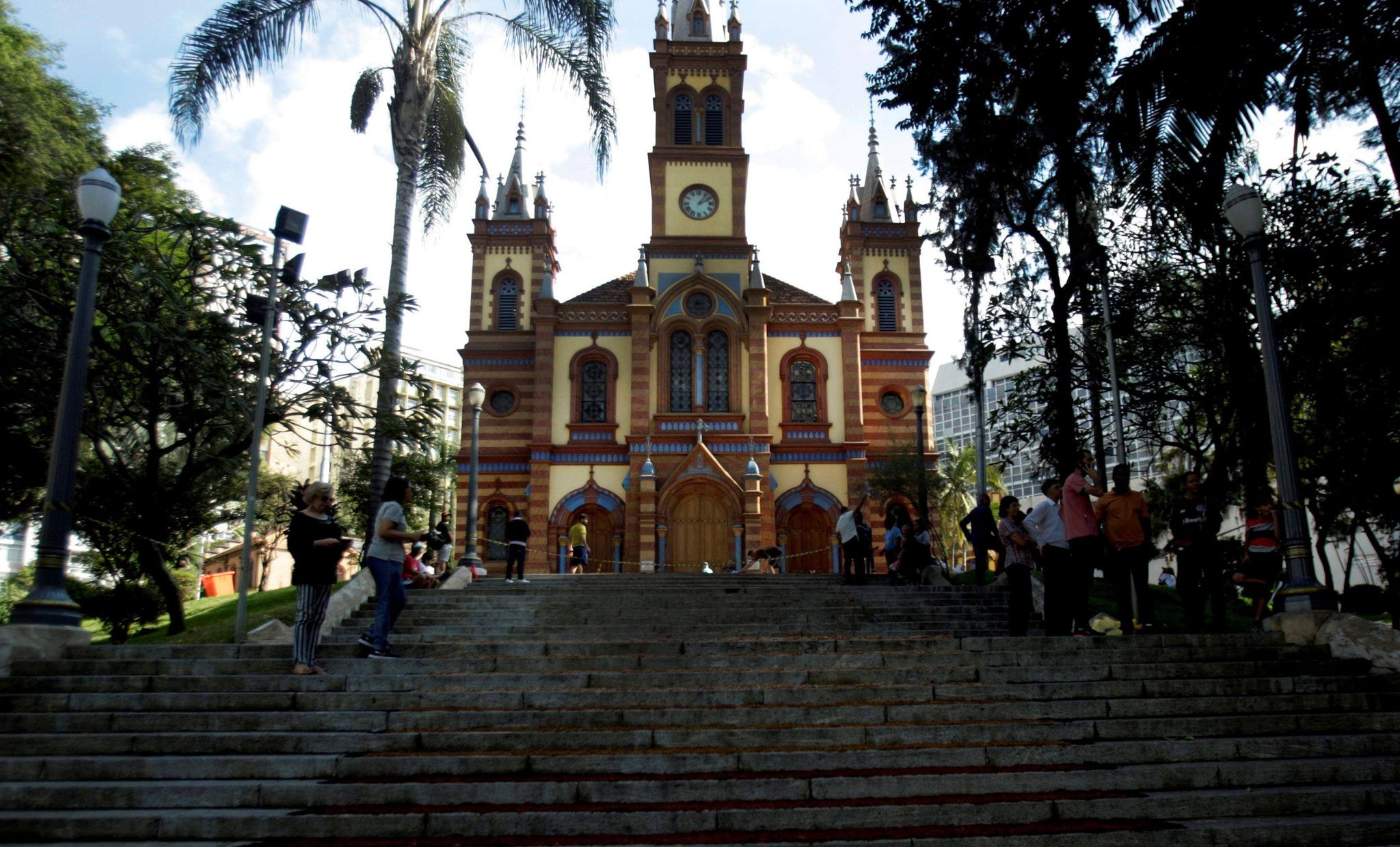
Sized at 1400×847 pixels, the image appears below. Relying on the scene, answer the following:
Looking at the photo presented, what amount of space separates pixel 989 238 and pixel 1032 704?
9900 mm

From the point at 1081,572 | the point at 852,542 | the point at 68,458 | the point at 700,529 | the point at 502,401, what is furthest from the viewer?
the point at 502,401

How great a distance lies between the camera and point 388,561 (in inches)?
333

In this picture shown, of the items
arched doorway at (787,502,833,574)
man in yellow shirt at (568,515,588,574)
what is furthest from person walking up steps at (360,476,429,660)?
arched doorway at (787,502,833,574)

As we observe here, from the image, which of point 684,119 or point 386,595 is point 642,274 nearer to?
point 684,119

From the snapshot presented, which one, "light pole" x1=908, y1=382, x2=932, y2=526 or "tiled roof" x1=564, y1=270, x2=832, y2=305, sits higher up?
"tiled roof" x1=564, y1=270, x2=832, y2=305

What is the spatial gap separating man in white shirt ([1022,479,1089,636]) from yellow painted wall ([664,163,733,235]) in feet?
75.8

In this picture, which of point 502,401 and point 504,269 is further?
point 504,269

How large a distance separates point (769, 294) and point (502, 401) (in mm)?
9617

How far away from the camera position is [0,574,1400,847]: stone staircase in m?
5.06

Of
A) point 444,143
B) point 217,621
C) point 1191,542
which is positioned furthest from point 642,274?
point 1191,542

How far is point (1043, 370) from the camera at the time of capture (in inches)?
642

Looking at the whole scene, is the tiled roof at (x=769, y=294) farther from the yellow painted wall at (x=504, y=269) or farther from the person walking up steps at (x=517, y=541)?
the person walking up steps at (x=517, y=541)

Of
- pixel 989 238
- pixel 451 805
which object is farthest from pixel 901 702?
pixel 989 238

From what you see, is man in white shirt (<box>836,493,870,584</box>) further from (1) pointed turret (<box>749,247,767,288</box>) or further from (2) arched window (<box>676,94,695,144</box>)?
(2) arched window (<box>676,94,695,144</box>)
